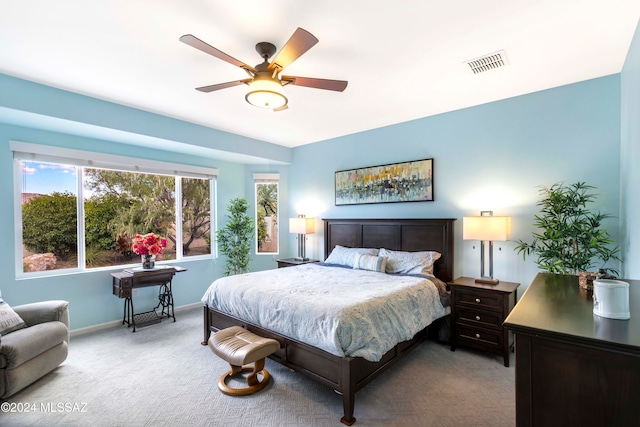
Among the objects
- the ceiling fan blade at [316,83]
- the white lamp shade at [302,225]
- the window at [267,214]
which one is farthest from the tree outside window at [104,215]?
the ceiling fan blade at [316,83]

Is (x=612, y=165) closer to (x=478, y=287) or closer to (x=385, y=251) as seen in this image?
(x=478, y=287)

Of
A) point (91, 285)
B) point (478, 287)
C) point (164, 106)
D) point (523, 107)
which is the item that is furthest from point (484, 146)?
point (91, 285)

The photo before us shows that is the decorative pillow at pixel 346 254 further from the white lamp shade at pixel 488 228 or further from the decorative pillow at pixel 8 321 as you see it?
the decorative pillow at pixel 8 321

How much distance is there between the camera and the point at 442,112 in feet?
12.8

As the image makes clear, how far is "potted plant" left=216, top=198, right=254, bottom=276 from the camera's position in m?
5.02

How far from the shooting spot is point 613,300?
3.95 ft

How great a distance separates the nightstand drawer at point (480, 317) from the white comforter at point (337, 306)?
202 millimetres

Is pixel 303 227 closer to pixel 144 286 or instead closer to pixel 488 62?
pixel 144 286

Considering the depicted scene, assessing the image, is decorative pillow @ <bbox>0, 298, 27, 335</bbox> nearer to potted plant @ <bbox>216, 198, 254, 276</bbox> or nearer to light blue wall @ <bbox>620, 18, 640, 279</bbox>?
potted plant @ <bbox>216, 198, 254, 276</bbox>

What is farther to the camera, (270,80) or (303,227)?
(303,227)

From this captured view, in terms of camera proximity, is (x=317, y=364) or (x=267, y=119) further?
(x=267, y=119)

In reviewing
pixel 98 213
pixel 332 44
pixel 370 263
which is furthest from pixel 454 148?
pixel 98 213

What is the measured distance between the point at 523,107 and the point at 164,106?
4.29 metres

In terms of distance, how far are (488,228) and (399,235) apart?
1.23 m
